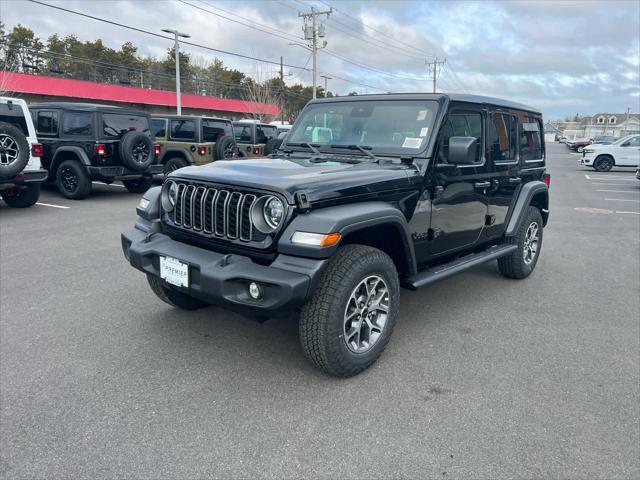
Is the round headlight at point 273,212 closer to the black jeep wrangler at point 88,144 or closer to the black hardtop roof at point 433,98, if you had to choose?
the black hardtop roof at point 433,98

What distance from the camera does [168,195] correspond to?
11.8ft

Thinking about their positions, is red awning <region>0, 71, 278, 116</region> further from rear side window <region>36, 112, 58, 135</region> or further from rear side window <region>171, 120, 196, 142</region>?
rear side window <region>36, 112, 58, 135</region>

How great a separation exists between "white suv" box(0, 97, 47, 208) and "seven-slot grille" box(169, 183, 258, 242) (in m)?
6.05

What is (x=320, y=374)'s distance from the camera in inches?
127

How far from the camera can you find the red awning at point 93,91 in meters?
25.3

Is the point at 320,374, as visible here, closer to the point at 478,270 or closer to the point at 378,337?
the point at 378,337

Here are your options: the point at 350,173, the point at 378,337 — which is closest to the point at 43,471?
the point at 378,337

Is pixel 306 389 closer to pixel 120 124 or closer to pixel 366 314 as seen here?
pixel 366 314

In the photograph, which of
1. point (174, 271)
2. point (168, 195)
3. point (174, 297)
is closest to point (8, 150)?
point (174, 297)

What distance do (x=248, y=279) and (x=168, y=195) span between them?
1.25 m

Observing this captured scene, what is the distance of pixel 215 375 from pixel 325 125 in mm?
2414

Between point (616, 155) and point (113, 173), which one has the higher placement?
point (616, 155)

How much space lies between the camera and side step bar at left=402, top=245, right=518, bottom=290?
3.64 m

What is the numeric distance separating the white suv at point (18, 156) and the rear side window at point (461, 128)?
7.20m
